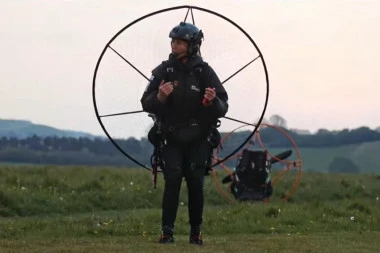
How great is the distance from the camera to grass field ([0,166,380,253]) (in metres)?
10.1

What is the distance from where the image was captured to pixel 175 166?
964 cm

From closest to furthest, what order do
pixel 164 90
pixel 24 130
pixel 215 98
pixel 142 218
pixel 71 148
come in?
pixel 164 90, pixel 215 98, pixel 142 218, pixel 24 130, pixel 71 148

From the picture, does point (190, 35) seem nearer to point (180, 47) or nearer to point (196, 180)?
point (180, 47)

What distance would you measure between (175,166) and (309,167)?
35.8m

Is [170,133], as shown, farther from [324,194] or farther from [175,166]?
[324,194]

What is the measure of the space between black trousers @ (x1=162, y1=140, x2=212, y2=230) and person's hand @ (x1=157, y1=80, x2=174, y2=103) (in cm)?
51

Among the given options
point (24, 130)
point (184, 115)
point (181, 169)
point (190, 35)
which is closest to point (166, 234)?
point (181, 169)

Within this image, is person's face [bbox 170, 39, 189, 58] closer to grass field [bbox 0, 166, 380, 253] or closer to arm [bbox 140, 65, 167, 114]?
arm [bbox 140, 65, 167, 114]

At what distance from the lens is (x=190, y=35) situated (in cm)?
966

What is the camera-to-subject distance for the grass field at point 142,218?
1009 centimetres

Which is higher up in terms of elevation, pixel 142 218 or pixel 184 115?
pixel 184 115

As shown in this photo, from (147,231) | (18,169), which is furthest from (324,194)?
(147,231)

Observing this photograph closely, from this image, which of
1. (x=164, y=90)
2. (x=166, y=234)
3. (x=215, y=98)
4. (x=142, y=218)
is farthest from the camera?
(x=142, y=218)

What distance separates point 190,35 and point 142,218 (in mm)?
4628
